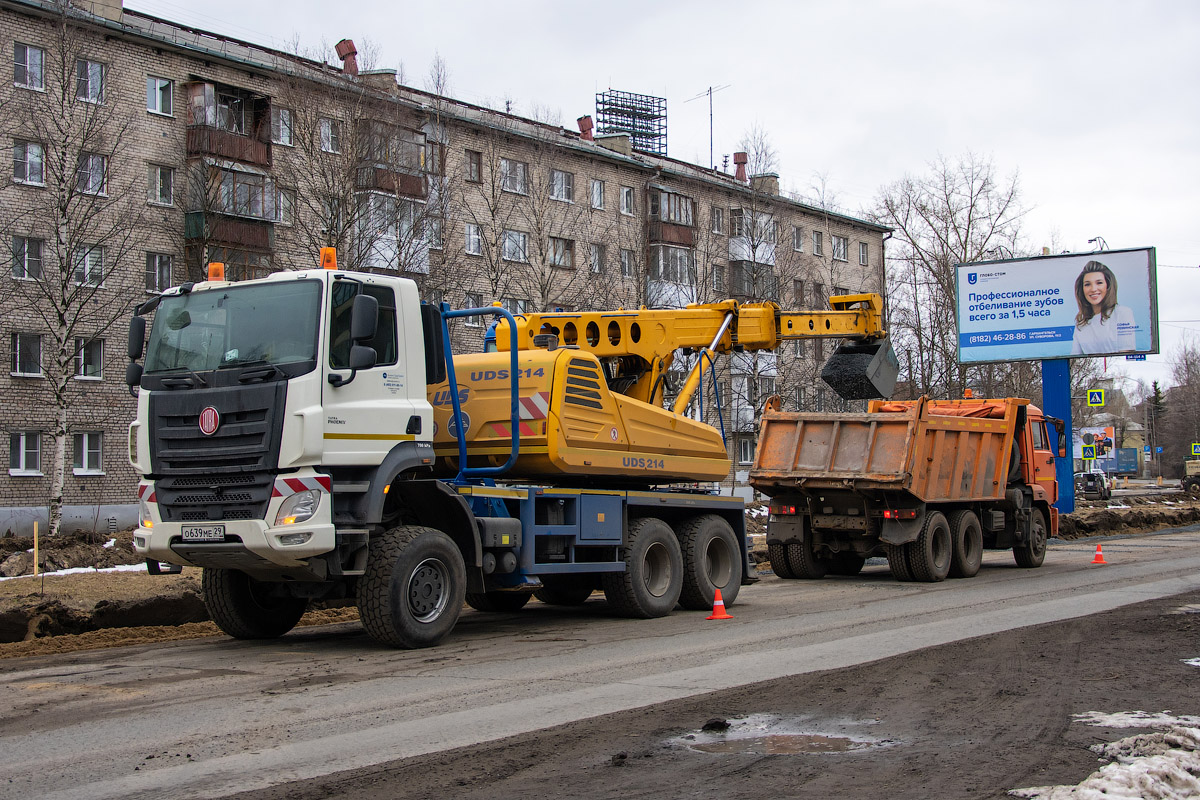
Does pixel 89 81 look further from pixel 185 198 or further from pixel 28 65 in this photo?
pixel 185 198

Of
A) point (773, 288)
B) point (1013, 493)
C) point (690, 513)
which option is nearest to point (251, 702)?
point (690, 513)

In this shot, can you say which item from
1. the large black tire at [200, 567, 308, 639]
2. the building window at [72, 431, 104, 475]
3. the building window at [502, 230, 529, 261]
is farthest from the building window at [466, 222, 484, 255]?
the large black tire at [200, 567, 308, 639]

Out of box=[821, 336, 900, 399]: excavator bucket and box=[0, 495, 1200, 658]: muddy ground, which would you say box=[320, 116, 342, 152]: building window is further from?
box=[821, 336, 900, 399]: excavator bucket

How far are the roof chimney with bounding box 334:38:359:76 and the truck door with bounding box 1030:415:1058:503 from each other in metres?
24.7

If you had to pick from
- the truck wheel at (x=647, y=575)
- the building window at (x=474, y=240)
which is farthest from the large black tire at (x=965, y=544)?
the building window at (x=474, y=240)

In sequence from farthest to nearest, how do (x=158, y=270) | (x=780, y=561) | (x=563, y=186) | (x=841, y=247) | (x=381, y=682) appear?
(x=841, y=247), (x=563, y=186), (x=158, y=270), (x=780, y=561), (x=381, y=682)

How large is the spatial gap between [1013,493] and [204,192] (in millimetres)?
24104

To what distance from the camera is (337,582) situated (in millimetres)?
10172

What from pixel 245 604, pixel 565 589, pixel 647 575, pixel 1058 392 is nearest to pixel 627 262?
pixel 1058 392

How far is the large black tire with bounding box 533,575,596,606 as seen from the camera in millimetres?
13188

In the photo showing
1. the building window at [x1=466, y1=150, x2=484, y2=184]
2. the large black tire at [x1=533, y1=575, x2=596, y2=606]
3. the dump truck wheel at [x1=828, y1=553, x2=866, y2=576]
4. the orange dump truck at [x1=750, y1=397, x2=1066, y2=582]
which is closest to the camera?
the large black tire at [x1=533, y1=575, x2=596, y2=606]

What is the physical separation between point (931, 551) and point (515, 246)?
27382 mm

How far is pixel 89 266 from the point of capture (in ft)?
104

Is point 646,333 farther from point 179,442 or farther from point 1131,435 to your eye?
point 1131,435
